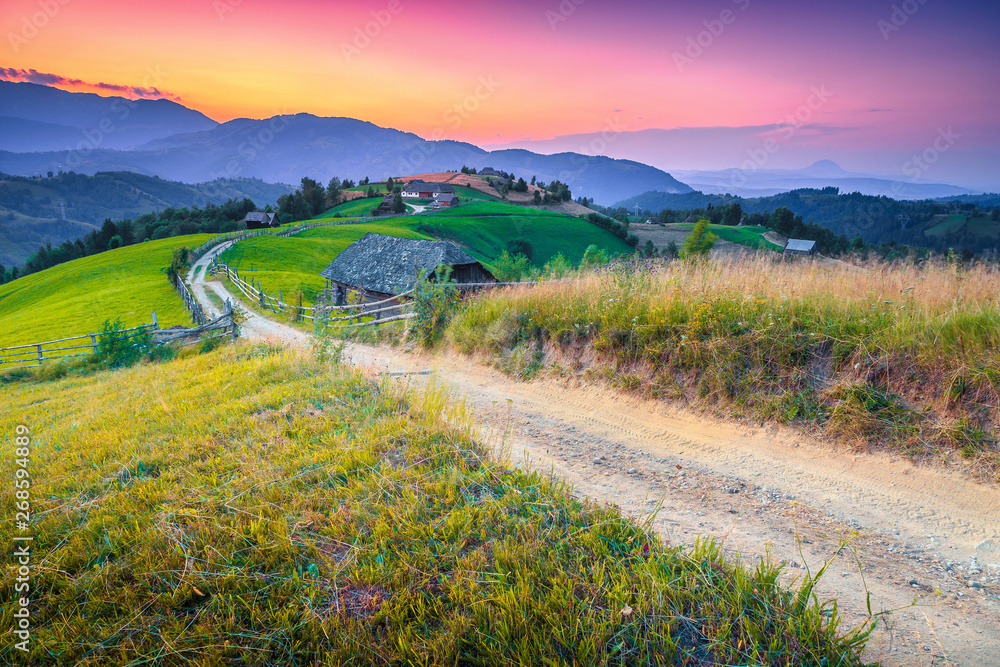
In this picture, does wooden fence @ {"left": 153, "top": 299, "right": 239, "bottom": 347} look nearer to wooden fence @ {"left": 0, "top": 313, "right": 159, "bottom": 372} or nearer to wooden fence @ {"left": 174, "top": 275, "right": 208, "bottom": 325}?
wooden fence @ {"left": 0, "top": 313, "right": 159, "bottom": 372}

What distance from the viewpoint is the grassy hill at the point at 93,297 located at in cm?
3703

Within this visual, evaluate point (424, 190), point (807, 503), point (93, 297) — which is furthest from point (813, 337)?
point (424, 190)

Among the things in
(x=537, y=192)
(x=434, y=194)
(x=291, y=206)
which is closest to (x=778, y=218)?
(x=537, y=192)

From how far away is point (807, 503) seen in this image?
4.44 meters

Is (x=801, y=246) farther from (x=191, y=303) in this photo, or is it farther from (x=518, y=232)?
(x=191, y=303)

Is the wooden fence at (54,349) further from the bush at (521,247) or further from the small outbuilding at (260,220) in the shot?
the small outbuilding at (260,220)

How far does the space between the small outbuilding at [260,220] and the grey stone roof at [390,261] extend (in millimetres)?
65784

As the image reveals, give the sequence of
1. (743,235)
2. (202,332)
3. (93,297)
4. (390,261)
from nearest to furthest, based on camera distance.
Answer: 1. (202,332)
2. (390,261)
3. (93,297)
4. (743,235)

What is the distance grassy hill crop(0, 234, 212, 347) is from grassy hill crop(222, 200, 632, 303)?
331 inches

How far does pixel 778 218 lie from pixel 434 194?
88827 millimetres

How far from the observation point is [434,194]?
12581cm

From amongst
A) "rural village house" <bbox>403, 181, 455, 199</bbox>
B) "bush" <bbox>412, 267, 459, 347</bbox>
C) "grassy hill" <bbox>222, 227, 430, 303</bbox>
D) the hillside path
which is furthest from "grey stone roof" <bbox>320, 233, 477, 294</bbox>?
"rural village house" <bbox>403, 181, 455, 199</bbox>

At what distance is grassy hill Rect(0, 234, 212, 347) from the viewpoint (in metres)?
37.0

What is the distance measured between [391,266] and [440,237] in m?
51.2
